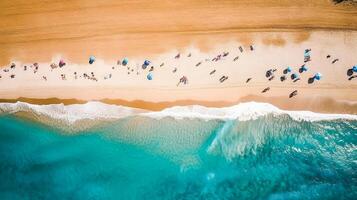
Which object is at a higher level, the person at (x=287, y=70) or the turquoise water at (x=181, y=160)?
the person at (x=287, y=70)

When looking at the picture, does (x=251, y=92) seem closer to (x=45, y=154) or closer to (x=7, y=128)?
(x=45, y=154)

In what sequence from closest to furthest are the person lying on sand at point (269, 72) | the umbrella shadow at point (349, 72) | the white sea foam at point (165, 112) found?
the umbrella shadow at point (349, 72) < the person lying on sand at point (269, 72) < the white sea foam at point (165, 112)

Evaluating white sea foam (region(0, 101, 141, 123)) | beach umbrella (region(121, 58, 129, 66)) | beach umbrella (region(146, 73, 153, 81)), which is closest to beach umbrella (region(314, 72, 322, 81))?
beach umbrella (region(146, 73, 153, 81))

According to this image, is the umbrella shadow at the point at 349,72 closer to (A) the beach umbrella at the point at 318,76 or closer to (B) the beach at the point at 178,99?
(B) the beach at the point at 178,99

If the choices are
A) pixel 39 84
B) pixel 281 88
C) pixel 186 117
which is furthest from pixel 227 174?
pixel 39 84

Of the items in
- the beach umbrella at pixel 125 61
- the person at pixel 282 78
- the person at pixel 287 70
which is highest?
the beach umbrella at pixel 125 61

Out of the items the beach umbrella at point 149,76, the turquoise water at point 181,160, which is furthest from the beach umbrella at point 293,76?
the beach umbrella at point 149,76

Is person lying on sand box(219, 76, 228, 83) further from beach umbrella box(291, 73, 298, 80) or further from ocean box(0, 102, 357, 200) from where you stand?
beach umbrella box(291, 73, 298, 80)
